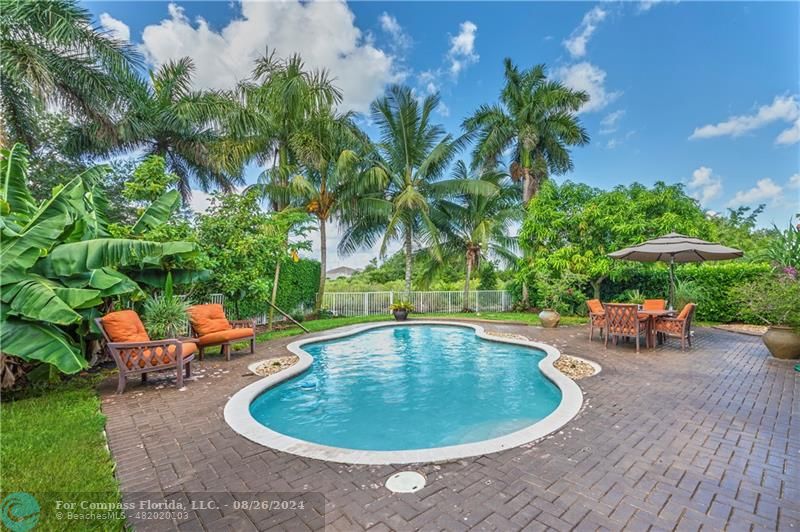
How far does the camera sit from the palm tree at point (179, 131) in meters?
14.1

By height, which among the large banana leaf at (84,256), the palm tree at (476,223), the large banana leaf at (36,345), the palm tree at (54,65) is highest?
the palm tree at (54,65)

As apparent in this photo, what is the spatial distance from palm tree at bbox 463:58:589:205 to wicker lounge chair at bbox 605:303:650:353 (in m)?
10.4

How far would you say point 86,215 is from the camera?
6039mm

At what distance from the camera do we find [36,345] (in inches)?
180

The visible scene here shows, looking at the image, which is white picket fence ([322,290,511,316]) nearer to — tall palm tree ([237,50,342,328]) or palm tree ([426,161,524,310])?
palm tree ([426,161,524,310])

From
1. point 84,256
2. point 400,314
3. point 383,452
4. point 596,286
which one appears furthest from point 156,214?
point 596,286

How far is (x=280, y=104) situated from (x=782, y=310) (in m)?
15.7

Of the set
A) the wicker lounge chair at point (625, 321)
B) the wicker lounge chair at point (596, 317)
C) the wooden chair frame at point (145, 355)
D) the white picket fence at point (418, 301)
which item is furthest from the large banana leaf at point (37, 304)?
the white picket fence at point (418, 301)

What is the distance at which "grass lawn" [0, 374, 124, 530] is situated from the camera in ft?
9.02

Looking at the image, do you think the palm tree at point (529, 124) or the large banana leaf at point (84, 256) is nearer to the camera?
the large banana leaf at point (84, 256)

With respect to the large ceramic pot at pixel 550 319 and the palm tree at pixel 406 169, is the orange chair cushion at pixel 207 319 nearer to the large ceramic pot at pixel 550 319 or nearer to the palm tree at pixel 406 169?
the palm tree at pixel 406 169

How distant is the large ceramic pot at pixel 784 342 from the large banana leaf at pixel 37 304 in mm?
11983

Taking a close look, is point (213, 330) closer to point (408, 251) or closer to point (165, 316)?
point (165, 316)

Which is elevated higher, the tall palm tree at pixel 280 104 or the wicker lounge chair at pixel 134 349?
the tall palm tree at pixel 280 104
